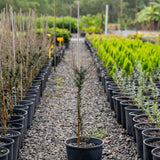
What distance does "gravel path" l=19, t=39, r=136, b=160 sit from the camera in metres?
3.68

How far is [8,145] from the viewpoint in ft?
9.84

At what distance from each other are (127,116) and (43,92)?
9.66 ft

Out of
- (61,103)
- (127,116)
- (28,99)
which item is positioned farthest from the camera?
(61,103)

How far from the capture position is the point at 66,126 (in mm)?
4605

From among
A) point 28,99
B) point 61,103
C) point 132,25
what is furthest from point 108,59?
point 132,25

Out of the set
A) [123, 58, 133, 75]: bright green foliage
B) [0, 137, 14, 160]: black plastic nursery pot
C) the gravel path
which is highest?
[123, 58, 133, 75]: bright green foliage

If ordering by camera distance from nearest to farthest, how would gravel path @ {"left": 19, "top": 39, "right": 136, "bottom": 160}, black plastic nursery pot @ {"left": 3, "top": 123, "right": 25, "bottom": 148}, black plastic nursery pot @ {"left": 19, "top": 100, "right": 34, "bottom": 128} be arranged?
1. black plastic nursery pot @ {"left": 3, "top": 123, "right": 25, "bottom": 148}
2. gravel path @ {"left": 19, "top": 39, "right": 136, "bottom": 160}
3. black plastic nursery pot @ {"left": 19, "top": 100, "right": 34, "bottom": 128}

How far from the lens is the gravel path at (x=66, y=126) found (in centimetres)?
368

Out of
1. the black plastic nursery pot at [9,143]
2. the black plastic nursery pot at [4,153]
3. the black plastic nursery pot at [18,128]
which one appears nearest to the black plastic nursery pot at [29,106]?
the black plastic nursery pot at [18,128]

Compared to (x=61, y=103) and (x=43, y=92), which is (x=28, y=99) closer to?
(x=61, y=103)

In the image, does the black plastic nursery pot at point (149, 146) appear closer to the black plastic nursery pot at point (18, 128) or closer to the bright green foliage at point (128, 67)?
the black plastic nursery pot at point (18, 128)

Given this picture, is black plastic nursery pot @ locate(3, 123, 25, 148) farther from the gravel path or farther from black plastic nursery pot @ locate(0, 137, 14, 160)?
black plastic nursery pot @ locate(0, 137, 14, 160)

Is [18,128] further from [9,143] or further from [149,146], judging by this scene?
[149,146]

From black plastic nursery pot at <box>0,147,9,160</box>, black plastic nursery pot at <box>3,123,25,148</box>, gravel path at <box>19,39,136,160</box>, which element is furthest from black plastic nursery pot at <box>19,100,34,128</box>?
black plastic nursery pot at <box>0,147,9,160</box>
